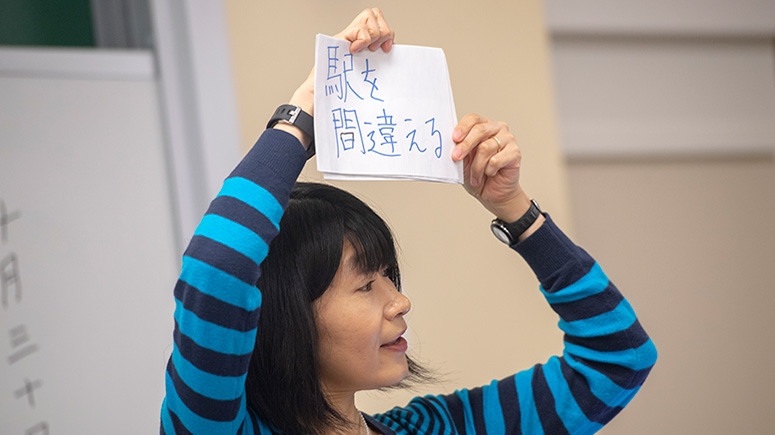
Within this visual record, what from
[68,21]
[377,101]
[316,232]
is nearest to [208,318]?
[316,232]

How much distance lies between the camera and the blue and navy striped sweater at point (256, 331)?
789mm

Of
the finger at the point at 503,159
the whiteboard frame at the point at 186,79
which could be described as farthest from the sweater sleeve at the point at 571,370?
the whiteboard frame at the point at 186,79

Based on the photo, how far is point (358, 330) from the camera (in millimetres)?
951

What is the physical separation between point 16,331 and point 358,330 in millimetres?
919

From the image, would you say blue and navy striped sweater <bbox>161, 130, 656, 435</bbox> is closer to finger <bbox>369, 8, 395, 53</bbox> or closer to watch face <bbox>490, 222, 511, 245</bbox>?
watch face <bbox>490, 222, 511, 245</bbox>

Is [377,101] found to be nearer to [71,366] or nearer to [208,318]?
[208,318]

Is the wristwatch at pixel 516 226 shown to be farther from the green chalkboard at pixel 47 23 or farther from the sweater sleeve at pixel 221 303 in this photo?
the green chalkboard at pixel 47 23

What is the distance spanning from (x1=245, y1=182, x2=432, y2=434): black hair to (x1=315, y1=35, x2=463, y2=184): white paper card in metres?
0.11

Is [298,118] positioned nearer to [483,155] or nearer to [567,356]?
[483,155]

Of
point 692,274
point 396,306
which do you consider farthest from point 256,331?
point 692,274

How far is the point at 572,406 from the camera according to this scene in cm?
110

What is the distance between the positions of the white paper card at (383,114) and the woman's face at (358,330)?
4.9 inches

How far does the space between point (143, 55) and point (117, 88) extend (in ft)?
0.30

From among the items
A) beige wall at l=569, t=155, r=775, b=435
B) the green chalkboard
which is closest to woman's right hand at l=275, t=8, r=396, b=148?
the green chalkboard
